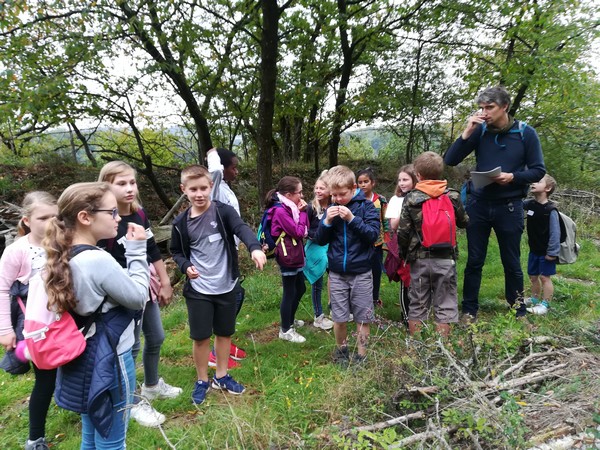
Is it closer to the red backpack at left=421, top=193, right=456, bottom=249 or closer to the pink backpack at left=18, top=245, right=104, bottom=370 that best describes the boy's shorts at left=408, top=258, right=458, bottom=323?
the red backpack at left=421, top=193, right=456, bottom=249

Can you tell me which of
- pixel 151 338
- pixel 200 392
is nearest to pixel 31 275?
pixel 151 338

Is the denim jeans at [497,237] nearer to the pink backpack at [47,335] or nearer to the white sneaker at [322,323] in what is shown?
the white sneaker at [322,323]

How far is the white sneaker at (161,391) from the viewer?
3.04 meters

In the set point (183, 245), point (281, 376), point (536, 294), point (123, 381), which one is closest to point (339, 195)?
point (183, 245)

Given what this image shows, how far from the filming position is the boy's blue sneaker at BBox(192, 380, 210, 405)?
2.94 meters

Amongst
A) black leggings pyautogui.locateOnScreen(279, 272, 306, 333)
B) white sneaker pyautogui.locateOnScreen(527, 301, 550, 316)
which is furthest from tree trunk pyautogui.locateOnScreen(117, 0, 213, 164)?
white sneaker pyautogui.locateOnScreen(527, 301, 550, 316)

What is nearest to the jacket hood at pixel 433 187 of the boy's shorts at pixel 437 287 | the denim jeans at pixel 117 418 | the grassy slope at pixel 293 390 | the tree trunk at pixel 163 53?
the boy's shorts at pixel 437 287

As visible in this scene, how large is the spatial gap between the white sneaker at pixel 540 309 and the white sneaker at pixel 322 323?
7.46 feet

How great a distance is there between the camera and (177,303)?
601cm

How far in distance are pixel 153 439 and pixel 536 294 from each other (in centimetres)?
467

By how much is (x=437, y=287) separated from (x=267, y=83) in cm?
539

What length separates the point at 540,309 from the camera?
13.2 feet

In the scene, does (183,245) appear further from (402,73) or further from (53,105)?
(402,73)

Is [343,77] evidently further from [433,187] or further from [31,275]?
[31,275]
